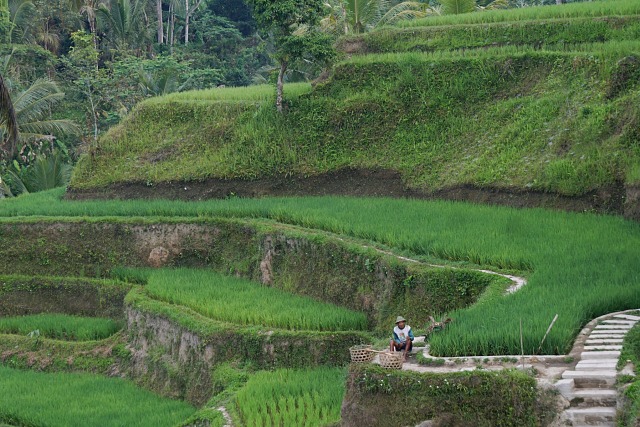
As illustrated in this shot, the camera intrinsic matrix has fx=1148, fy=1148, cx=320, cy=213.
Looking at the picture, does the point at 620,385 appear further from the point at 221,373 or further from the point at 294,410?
the point at 221,373

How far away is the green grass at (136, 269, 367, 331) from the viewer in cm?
1438

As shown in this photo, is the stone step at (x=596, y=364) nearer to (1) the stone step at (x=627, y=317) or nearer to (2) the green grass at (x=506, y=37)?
(1) the stone step at (x=627, y=317)

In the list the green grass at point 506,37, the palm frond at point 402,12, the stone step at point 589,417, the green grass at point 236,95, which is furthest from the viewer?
the palm frond at point 402,12

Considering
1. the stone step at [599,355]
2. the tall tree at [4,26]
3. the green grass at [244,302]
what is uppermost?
the tall tree at [4,26]

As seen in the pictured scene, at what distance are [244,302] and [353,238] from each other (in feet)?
5.89

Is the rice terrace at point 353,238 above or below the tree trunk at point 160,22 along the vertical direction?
below

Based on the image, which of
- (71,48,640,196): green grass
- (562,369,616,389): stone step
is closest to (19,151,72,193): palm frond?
(71,48,640,196): green grass

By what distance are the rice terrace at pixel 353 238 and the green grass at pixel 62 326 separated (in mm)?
61

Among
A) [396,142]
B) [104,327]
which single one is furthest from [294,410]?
[396,142]

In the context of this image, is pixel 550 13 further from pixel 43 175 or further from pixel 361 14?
pixel 43 175

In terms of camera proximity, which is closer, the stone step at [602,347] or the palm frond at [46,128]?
the stone step at [602,347]

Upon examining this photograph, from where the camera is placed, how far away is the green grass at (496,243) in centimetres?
1079

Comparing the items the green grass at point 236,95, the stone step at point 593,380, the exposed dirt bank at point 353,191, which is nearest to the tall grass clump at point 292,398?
the stone step at point 593,380

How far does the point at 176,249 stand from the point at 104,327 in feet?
6.71
